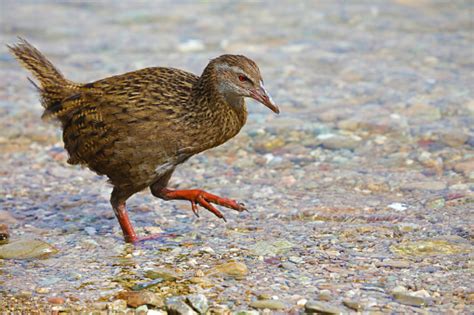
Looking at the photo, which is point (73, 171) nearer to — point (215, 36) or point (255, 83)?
point (255, 83)

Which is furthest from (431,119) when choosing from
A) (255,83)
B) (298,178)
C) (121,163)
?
(121,163)

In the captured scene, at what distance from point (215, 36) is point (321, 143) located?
4660 millimetres

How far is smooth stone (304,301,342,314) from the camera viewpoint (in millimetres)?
5410

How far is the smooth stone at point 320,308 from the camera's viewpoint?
541 cm

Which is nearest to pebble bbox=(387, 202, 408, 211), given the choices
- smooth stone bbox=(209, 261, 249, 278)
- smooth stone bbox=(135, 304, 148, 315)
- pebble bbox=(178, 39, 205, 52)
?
smooth stone bbox=(209, 261, 249, 278)

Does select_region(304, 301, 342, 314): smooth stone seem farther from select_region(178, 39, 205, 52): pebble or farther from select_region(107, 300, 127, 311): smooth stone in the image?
select_region(178, 39, 205, 52): pebble

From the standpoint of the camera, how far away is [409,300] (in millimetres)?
5539

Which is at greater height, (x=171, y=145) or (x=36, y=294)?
(x=171, y=145)

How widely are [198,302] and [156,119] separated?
1.57 m

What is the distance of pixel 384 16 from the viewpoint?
14008 millimetres

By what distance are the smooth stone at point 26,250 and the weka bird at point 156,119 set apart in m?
0.65

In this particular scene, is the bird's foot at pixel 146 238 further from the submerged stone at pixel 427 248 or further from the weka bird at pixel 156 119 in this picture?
the submerged stone at pixel 427 248

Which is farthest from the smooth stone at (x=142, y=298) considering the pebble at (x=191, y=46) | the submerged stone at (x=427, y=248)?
the pebble at (x=191, y=46)

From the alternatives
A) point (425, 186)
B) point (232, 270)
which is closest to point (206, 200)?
point (232, 270)
